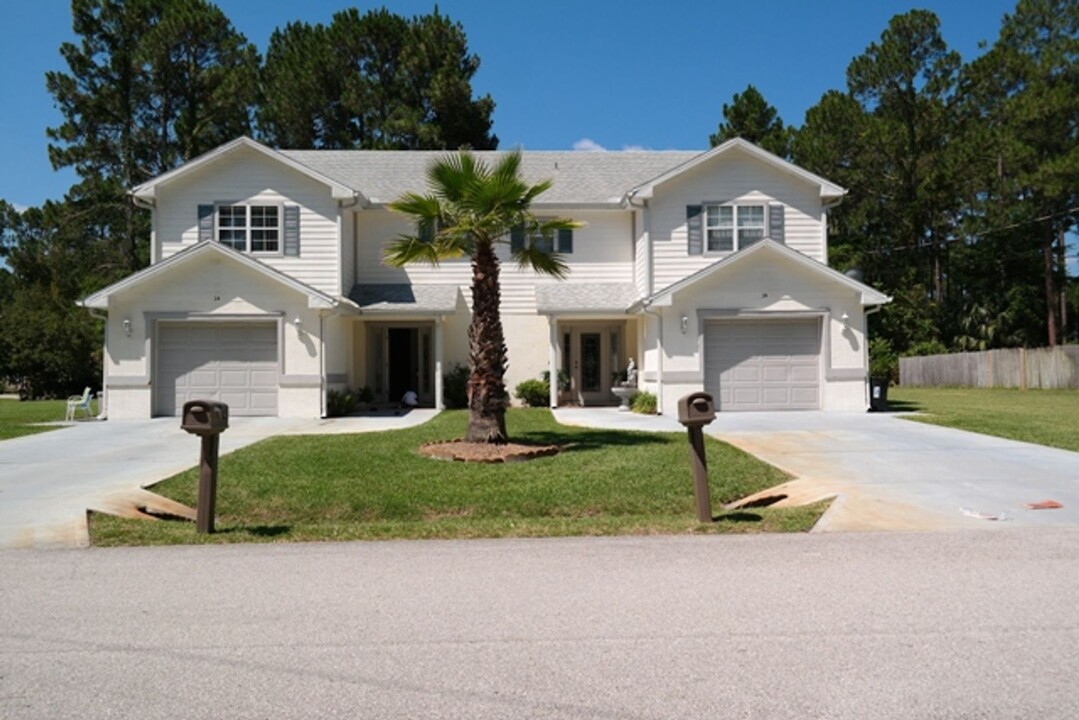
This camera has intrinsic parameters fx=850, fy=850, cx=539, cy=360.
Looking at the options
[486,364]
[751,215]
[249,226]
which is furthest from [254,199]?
[751,215]

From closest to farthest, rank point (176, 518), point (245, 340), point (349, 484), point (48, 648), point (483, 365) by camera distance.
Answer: point (48, 648) → point (176, 518) → point (349, 484) → point (483, 365) → point (245, 340)

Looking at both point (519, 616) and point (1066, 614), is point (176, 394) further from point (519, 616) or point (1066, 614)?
point (1066, 614)

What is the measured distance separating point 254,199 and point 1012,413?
1999cm

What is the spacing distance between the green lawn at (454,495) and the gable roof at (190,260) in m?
6.90

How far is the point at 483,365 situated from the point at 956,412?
12986 millimetres

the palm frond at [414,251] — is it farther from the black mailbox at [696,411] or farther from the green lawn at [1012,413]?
the green lawn at [1012,413]

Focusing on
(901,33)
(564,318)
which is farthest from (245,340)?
(901,33)

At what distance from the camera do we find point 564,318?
23.9 m

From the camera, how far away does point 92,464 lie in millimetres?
12914

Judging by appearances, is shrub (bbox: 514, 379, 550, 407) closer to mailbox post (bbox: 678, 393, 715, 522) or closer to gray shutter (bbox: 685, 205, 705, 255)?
gray shutter (bbox: 685, 205, 705, 255)

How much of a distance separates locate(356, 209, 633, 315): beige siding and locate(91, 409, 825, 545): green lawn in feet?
36.6

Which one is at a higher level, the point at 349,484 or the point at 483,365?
the point at 483,365

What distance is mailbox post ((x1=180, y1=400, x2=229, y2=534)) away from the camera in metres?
8.12

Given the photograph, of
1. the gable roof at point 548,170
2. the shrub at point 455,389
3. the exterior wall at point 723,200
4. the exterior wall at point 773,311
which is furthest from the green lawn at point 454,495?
the gable roof at point 548,170
